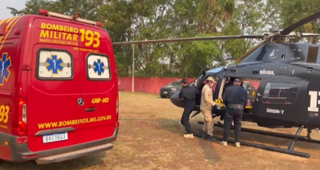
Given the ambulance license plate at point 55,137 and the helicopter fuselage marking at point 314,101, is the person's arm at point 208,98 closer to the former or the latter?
the helicopter fuselage marking at point 314,101

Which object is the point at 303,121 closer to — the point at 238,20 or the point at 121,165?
the point at 121,165

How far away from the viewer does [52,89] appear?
13.4 feet

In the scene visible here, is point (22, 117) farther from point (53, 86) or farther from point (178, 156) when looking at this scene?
point (178, 156)

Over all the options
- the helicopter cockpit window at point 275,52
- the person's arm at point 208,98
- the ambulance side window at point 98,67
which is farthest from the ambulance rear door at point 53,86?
the helicopter cockpit window at point 275,52

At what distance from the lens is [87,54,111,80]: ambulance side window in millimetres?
4707

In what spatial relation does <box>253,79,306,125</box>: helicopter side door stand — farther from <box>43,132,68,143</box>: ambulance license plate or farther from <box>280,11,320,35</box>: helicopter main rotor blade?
<box>43,132,68,143</box>: ambulance license plate

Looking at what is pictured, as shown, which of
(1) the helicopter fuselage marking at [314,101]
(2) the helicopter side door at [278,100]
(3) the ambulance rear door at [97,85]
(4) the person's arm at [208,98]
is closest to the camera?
(3) the ambulance rear door at [97,85]

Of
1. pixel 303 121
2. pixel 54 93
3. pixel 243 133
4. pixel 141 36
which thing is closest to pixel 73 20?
pixel 54 93

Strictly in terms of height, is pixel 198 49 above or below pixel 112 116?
above

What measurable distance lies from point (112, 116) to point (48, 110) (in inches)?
51.6

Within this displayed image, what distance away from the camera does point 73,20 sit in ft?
15.2

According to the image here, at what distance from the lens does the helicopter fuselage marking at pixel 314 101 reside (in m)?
6.11

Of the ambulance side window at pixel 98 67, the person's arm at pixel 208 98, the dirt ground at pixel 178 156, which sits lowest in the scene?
the dirt ground at pixel 178 156

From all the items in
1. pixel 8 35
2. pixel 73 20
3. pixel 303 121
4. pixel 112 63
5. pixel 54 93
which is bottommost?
pixel 303 121
